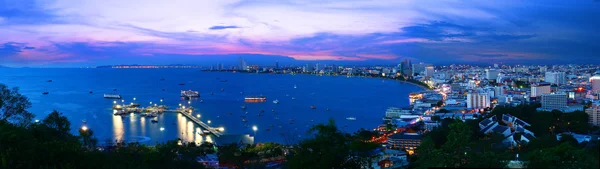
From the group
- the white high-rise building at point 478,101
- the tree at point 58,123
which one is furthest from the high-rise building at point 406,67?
the tree at point 58,123

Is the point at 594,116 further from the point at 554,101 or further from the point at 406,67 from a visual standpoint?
the point at 406,67

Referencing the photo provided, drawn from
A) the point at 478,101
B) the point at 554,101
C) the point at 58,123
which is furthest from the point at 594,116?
the point at 58,123

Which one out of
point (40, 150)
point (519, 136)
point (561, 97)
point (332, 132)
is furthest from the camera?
point (561, 97)

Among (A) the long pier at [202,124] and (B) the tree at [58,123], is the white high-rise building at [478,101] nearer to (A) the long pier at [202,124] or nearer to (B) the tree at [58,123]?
(A) the long pier at [202,124]

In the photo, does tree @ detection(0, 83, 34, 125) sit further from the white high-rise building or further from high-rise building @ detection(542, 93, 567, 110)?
the white high-rise building

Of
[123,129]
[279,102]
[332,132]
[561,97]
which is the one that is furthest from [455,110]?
[332,132]

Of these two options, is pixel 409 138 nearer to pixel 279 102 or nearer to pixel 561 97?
pixel 561 97

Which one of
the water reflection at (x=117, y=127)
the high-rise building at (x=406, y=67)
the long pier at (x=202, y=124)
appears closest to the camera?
the water reflection at (x=117, y=127)

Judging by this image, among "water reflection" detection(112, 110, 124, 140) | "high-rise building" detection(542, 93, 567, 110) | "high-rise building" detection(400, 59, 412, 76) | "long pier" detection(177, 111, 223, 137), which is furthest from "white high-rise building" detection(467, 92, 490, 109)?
"high-rise building" detection(400, 59, 412, 76)

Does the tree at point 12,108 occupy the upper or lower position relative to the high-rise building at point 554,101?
upper
